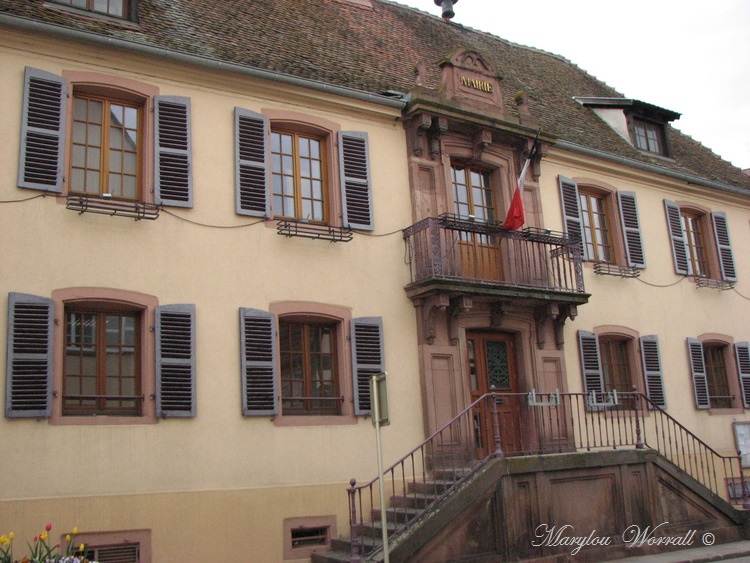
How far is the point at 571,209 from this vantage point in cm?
1584

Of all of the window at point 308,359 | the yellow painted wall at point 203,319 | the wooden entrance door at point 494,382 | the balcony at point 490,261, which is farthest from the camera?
the wooden entrance door at point 494,382

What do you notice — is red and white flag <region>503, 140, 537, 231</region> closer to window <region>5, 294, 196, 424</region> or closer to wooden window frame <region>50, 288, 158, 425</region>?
window <region>5, 294, 196, 424</region>

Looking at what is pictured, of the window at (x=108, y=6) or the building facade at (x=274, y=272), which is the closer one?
the building facade at (x=274, y=272)

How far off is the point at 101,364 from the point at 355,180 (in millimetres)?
4876

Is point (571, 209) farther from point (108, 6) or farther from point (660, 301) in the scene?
point (108, 6)

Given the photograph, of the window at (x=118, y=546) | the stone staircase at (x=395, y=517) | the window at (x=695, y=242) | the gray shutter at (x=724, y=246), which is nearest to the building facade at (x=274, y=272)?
the window at (x=118, y=546)

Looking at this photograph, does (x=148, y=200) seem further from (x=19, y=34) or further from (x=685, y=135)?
(x=685, y=135)

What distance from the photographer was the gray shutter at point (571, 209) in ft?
51.4

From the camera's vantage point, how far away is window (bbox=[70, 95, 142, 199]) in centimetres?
1120

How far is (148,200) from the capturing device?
11398mm

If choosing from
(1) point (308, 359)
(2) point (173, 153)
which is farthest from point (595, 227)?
(2) point (173, 153)

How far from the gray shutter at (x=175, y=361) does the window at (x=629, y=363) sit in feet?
25.9

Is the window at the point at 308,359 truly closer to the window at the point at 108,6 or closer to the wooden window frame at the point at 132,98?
the wooden window frame at the point at 132,98

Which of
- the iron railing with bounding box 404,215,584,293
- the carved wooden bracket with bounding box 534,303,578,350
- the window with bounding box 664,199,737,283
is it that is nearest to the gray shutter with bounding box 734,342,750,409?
the window with bounding box 664,199,737,283
